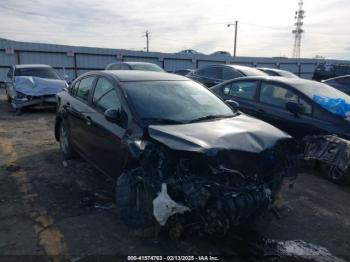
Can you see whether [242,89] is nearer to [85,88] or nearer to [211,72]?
[85,88]

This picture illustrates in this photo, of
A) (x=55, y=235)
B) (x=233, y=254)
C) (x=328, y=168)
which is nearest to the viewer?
(x=233, y=254)

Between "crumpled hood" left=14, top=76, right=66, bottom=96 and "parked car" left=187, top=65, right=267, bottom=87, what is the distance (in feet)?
15.7

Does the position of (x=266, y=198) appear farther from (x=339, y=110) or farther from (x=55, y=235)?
(x=339, y=110)

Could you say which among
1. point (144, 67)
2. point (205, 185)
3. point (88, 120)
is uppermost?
point (144, 67)

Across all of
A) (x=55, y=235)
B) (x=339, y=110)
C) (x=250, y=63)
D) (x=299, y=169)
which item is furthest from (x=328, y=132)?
(x=250, y=63)

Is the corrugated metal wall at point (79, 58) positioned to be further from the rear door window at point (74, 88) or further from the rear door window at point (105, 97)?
the rear door window at point (105, 97)

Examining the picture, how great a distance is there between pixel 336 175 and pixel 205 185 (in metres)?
3.16

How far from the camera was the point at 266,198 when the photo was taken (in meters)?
3.29

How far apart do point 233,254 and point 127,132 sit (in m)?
1.73

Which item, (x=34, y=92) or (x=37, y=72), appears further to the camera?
(x=37, y=72)

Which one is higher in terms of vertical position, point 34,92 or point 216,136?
point 216,136

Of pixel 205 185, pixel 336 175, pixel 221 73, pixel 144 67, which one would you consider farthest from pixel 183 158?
pixel 144 67

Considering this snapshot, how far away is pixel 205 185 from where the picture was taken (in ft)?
9.93

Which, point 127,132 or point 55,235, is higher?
point 127,132
